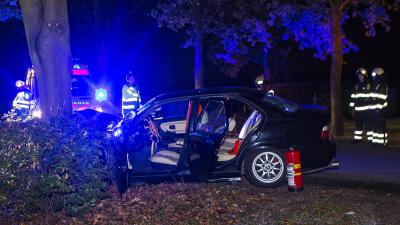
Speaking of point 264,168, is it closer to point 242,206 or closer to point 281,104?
point 281,104

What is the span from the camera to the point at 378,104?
11133 millimetres

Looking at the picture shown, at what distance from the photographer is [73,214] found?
595 cm

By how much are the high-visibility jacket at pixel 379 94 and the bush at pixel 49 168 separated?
7153mm

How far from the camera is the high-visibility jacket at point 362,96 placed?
37.3ft

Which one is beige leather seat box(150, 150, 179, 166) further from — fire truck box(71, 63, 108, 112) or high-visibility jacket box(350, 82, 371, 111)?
fire truck box(71, 63, 108, 112)

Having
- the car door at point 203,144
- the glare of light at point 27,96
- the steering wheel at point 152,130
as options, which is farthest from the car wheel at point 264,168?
the glare of light at point 27,96

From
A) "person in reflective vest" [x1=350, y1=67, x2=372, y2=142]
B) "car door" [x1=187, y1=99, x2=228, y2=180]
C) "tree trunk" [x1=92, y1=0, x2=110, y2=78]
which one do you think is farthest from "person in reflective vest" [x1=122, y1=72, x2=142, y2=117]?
"tree trunk" [x1=92, y1=0, x2=110, y2=78]

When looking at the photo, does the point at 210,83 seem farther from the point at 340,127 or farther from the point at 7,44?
the point at 340,127

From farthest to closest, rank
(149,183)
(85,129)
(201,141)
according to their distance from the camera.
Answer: (149,183) < (201,141) < (85,129)

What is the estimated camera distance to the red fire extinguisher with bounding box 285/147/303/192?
23.4 ft

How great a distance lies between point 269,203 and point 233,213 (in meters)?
0.68

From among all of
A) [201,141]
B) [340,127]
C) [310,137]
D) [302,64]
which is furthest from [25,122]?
[302,64]

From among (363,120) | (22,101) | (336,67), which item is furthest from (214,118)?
(22,101)

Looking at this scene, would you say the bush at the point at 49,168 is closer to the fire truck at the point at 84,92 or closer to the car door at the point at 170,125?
the car door at the point at 170,125
